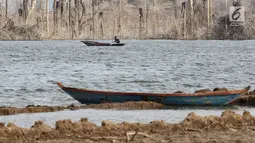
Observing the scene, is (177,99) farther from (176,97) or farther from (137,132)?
(137,132)

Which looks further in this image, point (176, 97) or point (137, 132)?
point (176, 97)

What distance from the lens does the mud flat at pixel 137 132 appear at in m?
10.4

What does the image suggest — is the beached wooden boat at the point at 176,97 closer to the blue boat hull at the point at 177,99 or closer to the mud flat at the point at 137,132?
the blue boat hull at the point at 177,99

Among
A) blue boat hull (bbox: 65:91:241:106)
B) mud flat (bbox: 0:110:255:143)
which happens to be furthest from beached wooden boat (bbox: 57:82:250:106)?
mud flat (bbox: 0:110:255:143)

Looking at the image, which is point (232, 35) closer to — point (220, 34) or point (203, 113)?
point (220, 34)

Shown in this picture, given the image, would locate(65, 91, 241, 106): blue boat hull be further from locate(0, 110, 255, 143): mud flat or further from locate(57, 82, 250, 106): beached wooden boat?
locate(0, 110, 255, 143): mud flat

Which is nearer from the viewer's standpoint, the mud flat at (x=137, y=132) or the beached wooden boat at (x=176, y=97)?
the mud flat at (x=137, y=132)

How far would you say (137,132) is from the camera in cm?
1102

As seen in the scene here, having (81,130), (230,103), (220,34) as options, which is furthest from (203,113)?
(220,34)

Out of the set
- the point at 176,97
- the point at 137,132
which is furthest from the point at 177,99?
the point at 137,132

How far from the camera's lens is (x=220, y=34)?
111312 mm

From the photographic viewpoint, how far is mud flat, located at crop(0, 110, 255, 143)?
34.2 feet

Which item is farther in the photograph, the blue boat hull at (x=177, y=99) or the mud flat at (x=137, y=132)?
the blue boat hull at (x=177, y=99)

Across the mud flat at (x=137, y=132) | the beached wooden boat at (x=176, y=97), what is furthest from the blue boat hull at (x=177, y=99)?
the mud flat at (x=137, y=132)
